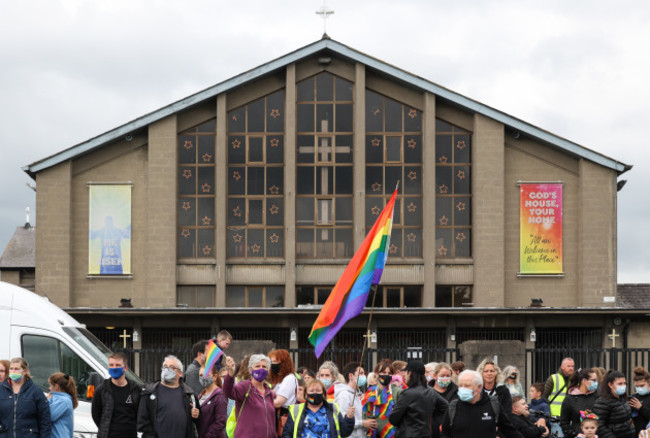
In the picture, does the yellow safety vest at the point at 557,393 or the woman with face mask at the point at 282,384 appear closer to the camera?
the woman with face mask at the point at 282,384

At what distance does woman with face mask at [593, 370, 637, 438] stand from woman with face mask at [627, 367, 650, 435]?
99 cm

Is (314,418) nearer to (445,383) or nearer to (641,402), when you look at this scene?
(445,383)

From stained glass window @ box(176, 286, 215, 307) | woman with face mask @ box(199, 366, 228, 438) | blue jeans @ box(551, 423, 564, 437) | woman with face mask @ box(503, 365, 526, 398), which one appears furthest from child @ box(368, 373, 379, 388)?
stained glass window @ box(176, 286, 215, 307)

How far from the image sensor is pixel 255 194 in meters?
38.1

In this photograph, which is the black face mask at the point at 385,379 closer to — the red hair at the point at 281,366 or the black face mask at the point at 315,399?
the red hair at the point at 281,366

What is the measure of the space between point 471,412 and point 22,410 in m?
5.00

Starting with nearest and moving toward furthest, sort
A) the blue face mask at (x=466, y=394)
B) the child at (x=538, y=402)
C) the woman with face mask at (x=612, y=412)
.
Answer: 1. the blue face mask at (x=466, y=394)
2. the woman with face mask at (x=612, y=412)
3. the child at (x=538, y=402)

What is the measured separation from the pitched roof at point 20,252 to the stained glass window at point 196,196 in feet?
66.8

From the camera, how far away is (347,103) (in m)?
38.3

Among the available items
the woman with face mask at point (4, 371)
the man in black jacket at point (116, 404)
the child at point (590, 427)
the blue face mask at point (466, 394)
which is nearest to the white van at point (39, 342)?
the man in black jacket at point (116, 404)

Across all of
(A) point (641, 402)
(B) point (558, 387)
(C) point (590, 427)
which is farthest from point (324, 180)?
(C) point (590, 427)

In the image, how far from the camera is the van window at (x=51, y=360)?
15.7 metres

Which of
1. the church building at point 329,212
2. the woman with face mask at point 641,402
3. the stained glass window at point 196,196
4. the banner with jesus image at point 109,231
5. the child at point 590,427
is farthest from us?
the stained glass window at point 196,196

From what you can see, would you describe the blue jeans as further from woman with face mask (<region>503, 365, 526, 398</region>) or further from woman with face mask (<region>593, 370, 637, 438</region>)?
woman with face mask (<region>593, 370, 637, 438</region>)
